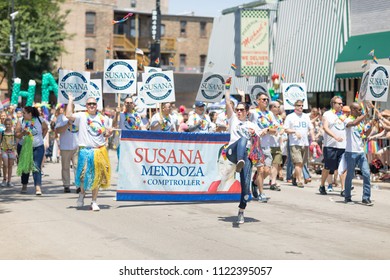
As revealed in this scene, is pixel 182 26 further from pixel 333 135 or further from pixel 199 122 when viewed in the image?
pixel 333 135

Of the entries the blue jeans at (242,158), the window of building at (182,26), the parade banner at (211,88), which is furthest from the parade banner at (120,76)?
the window of building at (182,26)

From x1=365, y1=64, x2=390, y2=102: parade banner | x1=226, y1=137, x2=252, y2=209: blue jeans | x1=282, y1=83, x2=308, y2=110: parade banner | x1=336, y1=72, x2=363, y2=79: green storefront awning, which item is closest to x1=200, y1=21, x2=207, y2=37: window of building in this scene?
x1=336, y1=72, x2=363, y2=79: green storefront awning

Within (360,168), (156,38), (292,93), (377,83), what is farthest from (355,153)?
(156,38)

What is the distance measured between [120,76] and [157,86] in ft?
2.97

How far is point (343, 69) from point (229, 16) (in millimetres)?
12306

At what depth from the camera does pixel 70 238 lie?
10.3 meters

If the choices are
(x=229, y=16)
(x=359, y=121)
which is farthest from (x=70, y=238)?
(x=229, y=16)

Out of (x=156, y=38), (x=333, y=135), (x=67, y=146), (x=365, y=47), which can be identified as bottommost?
(x=67, y=146)

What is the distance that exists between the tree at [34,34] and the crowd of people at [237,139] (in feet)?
112

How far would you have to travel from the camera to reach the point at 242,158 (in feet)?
38.6

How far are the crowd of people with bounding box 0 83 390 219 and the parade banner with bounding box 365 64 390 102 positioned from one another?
1.74 feet

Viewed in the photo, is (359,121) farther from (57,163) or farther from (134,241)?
(57,163)

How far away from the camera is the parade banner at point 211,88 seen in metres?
19.3

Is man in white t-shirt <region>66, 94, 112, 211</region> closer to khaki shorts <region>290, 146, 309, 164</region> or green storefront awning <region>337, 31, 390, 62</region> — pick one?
khaki shorts <region>290, 146, 309, 164</region>
